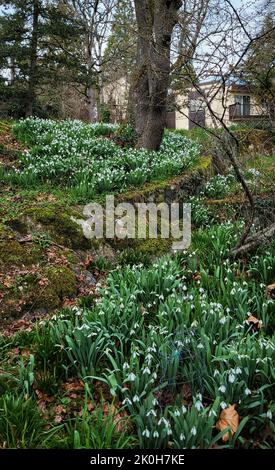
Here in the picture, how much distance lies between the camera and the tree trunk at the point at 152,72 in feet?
28.7

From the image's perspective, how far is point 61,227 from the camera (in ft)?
18.3

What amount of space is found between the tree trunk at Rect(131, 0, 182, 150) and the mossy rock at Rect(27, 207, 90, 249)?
153 inches

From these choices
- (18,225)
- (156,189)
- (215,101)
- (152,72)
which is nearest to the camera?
(18,225)

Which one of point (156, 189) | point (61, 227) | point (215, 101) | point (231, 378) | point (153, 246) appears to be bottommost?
point (231, 378)

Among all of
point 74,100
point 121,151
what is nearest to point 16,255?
point 121,151

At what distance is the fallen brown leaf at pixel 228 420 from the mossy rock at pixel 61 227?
344 centimetres

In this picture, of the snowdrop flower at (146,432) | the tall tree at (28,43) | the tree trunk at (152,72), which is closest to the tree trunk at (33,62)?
the tall tree at (28,43)

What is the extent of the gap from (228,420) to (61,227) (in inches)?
Answer: 147

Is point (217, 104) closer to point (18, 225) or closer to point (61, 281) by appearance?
point (18, 225)

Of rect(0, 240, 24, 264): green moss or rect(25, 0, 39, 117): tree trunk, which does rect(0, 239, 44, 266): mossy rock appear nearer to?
rect(0, 240, 24, 264): green moss

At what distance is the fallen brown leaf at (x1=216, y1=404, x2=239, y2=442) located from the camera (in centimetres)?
237

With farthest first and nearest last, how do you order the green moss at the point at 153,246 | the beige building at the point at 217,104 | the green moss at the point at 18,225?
the green moss at the point at 153,246
the green moss at the point at 18,225
the beige building at the point at 217,104

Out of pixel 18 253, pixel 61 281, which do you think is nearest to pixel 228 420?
pixel 61 281

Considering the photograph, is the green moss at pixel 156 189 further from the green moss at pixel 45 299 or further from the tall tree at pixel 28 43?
the tall tree at pixel 28 43
